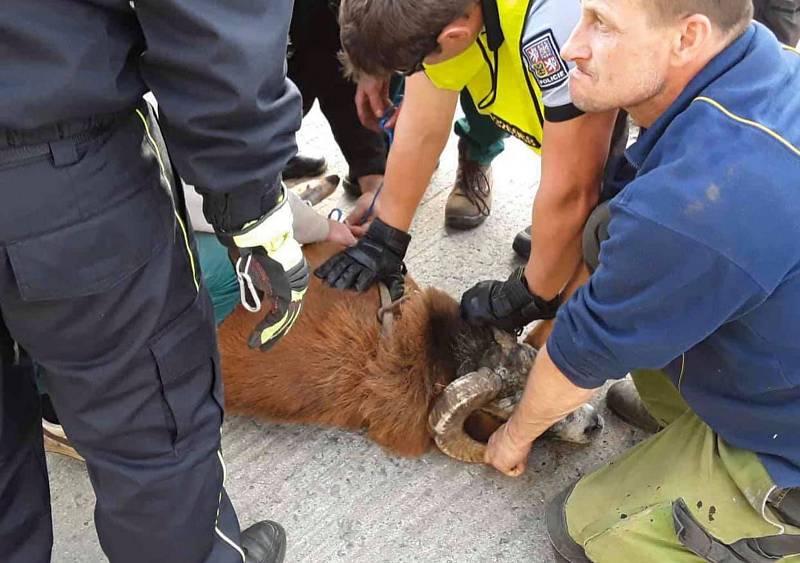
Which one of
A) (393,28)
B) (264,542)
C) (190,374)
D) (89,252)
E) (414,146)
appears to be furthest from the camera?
(414,146)

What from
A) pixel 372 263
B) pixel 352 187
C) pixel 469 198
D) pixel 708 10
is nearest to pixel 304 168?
pixel 352 187

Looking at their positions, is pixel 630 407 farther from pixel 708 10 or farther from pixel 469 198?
pixel 708 10

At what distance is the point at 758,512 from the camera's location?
5.96 ft

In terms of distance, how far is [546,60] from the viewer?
2.03 meters

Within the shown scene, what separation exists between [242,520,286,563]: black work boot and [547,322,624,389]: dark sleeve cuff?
1025mm

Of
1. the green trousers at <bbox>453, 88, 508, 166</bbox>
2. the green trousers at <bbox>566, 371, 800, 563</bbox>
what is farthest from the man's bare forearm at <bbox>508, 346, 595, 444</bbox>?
the green trousers at <bbox>453, 88, 508, 166</bbox>

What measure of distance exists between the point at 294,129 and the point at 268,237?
27cm

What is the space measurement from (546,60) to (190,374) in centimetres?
121

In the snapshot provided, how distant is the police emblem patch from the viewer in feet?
6.56

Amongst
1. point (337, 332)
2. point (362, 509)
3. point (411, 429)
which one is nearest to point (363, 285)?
point (337, 332)

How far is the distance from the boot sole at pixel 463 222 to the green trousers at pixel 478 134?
0.83 feet

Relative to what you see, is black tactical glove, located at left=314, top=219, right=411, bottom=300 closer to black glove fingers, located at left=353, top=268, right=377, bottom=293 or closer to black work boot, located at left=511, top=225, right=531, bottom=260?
black glove fingers, located at left=353, top=268, right=377, bottom=293

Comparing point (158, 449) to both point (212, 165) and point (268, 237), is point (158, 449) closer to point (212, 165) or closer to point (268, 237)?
point (268, 237)

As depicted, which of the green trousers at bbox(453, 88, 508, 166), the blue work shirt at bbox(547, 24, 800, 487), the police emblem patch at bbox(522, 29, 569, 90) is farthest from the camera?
the green trousers at bbox(453, 88, 508, 166)
